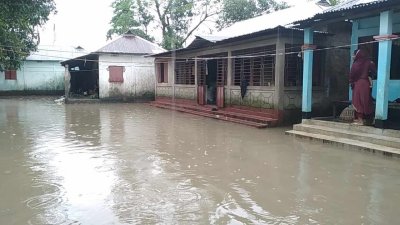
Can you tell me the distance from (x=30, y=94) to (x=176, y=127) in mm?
22418

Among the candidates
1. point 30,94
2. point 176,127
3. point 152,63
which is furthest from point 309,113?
point 30,94

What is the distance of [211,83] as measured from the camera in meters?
17.9

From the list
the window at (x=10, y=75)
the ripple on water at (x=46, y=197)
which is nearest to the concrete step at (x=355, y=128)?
the ripple on water at (x=46, y=197)

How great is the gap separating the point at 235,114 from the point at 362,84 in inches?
207

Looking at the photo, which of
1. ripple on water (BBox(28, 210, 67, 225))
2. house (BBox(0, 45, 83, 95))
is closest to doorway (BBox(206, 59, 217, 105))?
ripple on water (BBox(28, 210, 67, 225))

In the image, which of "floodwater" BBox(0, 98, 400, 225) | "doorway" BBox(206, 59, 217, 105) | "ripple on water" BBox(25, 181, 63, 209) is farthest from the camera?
"doorway" BBox(206, 59, 217, 105)

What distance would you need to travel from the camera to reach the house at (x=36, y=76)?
29125mm

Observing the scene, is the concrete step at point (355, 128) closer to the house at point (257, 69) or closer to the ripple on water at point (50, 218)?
the house at point (257, 69)

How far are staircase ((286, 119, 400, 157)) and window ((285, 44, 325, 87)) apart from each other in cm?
235

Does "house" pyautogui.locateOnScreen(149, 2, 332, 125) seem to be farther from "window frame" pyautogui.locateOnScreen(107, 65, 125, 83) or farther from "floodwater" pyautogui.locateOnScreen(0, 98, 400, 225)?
"window frame" pyautogui.locateOnScreen(107, 65, 125, 83)

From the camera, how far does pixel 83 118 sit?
14562 millimetres

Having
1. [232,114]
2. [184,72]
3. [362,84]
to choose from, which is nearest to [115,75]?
[184,72]

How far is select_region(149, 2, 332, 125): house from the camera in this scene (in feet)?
38.7

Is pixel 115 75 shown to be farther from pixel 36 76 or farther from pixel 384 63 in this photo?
pixel 384 63
